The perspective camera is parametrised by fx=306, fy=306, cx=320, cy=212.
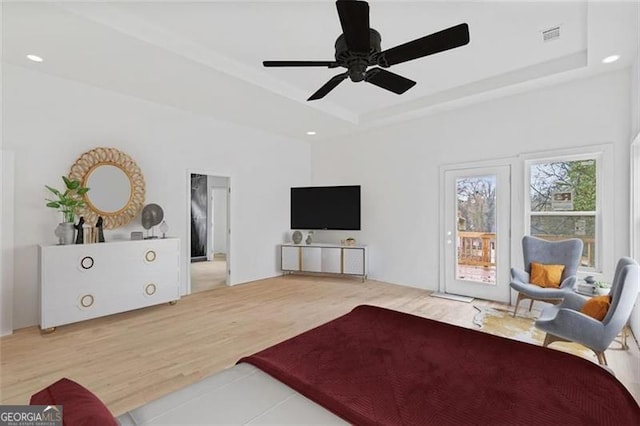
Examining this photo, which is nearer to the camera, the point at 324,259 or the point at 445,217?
the point at 445,217

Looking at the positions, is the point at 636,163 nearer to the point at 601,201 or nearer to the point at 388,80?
the point at 601,201

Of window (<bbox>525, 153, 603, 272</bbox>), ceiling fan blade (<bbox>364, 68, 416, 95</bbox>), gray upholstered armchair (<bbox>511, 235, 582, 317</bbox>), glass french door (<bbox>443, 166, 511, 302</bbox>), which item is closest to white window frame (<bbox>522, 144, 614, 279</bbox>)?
window (<bbox>525, 153, 603, 272</bbox>)

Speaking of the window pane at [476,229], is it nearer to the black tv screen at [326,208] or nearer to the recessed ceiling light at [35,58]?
the black tv screen at [326,208]

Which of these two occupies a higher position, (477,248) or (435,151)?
(435,151)

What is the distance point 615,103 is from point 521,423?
407 centimetres

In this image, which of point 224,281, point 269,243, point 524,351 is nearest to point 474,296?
point 524,351

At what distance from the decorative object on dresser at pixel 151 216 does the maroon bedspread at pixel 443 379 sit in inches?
126

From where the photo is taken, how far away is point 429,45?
204cm

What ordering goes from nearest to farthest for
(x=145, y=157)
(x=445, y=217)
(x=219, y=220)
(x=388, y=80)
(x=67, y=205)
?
(x=388, y=80)
(x=67, y=205)
(x=145, y=157)
(x=445, y=217)
(x=219, y=220)

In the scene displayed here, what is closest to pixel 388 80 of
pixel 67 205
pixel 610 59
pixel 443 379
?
pixel 443 379

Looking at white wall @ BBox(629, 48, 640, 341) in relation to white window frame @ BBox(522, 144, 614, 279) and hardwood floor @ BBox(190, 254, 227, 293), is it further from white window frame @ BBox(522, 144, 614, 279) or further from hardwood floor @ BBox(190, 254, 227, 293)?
hardwood floor @ BBox(190, 254, 227, 293)

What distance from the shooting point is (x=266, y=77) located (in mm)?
3830

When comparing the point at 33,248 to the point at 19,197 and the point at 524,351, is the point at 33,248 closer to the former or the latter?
the point at 19,197

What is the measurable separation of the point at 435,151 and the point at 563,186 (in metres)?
1.74
